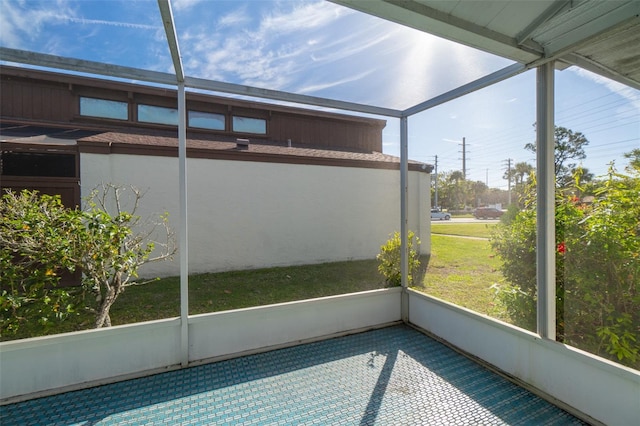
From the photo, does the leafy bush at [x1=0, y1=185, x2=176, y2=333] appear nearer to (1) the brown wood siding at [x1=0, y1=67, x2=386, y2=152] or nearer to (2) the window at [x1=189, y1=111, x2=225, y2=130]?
(1) the brown wood siding at [x1=0, y1=67, x2=386, y2=152]

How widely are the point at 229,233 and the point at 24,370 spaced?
139 inches

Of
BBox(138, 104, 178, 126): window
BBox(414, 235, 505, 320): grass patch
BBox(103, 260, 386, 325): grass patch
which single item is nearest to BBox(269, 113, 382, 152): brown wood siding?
BBox(138, 104, 178, 126): window

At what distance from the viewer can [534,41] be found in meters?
1.78

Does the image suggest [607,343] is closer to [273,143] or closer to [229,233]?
[229,233]

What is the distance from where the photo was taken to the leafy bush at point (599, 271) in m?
1.80

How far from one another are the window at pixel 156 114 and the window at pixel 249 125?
1.34 meters

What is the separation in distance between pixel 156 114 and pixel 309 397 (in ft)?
20.8

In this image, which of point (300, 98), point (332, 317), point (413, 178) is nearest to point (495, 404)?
point (332, 317)

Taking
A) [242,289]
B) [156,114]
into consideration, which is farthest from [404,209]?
[156,114]

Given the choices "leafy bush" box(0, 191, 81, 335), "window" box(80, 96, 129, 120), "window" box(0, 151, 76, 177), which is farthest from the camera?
"window" box(80, 96, 129, 120)

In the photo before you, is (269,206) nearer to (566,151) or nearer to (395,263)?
(395,263)

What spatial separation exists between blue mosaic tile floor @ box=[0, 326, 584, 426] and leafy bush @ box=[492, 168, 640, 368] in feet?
1.81

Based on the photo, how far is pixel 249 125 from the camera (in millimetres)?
6941

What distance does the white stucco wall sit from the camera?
4871 millimetres
